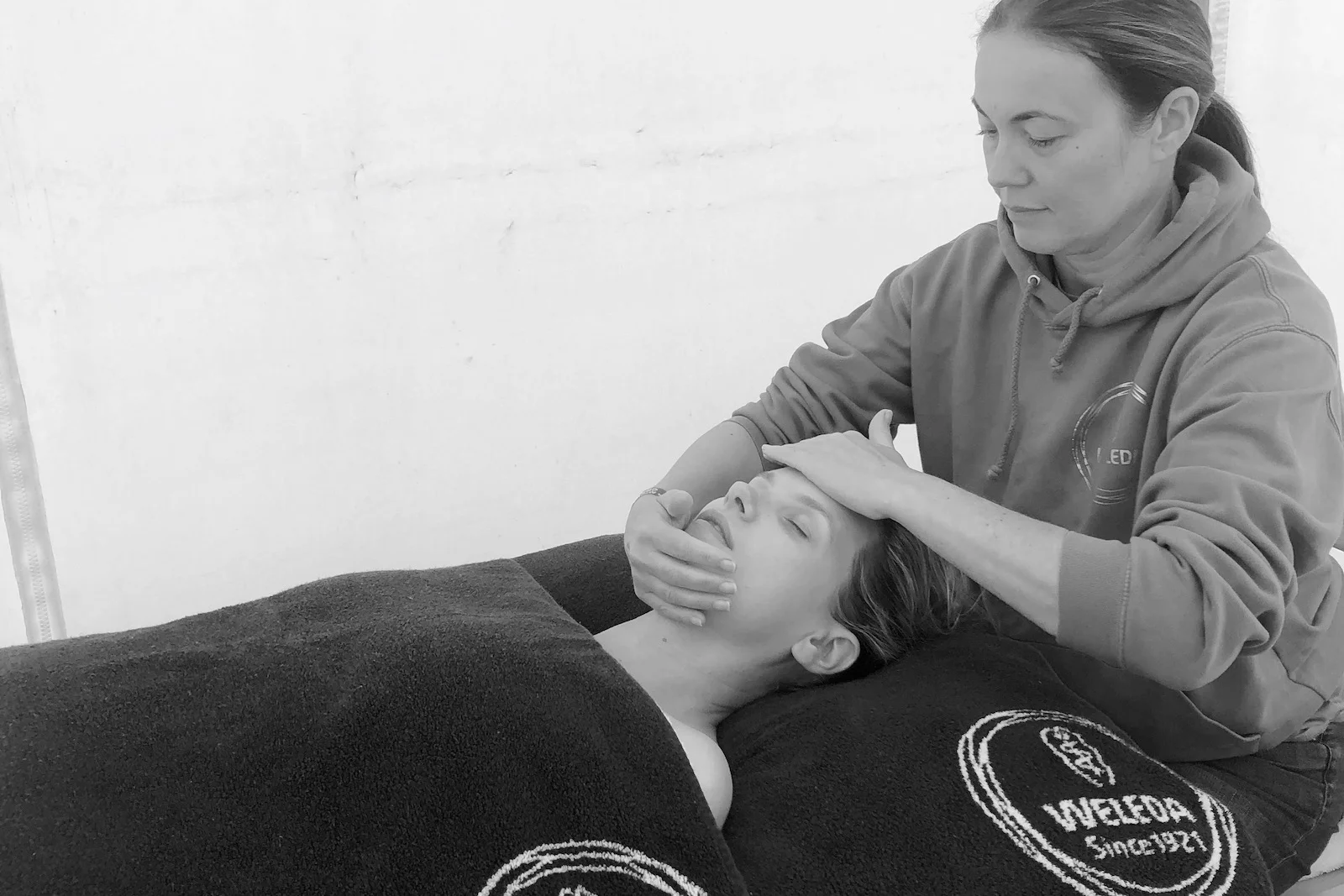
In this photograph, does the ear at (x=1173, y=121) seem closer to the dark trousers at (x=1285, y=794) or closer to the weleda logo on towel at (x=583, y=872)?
the dark trousers at (x=1285, y=794)

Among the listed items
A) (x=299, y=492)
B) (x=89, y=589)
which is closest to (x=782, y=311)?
(x=299, y=492)

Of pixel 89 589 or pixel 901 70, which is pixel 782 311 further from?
pixel 89 589

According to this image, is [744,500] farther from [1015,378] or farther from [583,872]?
[583,872]

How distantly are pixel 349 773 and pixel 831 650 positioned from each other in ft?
2.21

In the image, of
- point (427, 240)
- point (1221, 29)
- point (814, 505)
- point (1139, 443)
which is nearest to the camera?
point (1139, 443)

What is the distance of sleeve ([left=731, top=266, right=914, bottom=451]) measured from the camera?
1.89 metres

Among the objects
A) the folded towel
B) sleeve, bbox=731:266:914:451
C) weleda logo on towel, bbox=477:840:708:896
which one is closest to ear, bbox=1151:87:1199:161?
sleeve, bbox=731:266:914:451

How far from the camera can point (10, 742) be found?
48.8 inches

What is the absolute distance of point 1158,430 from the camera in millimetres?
1497

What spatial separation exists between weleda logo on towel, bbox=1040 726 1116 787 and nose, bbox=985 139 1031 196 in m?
0.67

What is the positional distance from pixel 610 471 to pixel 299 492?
727 millimetres

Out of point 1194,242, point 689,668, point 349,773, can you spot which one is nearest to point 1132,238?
point 1194,242

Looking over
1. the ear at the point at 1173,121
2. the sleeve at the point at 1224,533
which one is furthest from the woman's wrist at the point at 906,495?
the ear at the point at 1173,121

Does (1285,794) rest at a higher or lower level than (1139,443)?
lower
